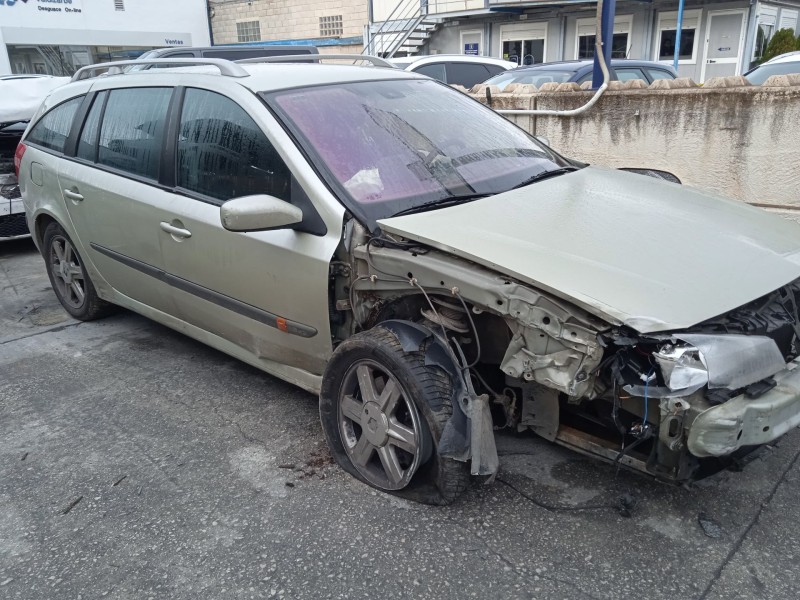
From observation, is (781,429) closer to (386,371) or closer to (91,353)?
(386,371)

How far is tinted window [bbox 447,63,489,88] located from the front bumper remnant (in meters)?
9.15

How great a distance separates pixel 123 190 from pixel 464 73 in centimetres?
778

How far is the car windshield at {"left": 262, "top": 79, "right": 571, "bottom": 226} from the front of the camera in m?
3.08

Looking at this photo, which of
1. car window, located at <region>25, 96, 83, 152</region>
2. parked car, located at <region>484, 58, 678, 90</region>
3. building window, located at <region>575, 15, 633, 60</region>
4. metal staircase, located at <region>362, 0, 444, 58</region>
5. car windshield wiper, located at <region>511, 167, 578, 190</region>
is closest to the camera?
car windshield wiper, located at <region>511, 167, 578, 190</region>

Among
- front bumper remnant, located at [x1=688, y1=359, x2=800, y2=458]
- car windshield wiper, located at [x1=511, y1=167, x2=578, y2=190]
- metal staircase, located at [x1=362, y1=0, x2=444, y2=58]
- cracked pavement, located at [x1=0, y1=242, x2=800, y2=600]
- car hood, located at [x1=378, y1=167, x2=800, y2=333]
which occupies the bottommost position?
cracked pavement, located at [x1=0, y1=242, x2=800, y2=600]

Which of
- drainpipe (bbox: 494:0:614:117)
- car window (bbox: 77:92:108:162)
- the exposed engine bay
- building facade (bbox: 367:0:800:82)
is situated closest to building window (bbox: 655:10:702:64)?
building facade (bbox: 367:0:800:82)

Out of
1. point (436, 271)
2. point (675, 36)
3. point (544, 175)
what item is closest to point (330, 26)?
point (675, 36)

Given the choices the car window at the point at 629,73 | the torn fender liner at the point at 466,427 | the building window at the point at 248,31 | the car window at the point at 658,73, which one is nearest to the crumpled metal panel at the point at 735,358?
the torn fender liner at the point at 466,427

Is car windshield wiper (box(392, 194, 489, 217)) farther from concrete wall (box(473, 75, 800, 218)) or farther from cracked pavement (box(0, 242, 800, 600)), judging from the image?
concrete wall (box(473, 75, 800, 218))

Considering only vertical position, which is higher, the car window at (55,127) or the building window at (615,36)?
the building window at (615,36)

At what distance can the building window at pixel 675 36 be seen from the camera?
20.9m

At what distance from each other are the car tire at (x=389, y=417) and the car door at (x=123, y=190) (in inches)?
58.2

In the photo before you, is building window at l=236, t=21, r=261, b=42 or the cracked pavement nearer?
the cracked pavement

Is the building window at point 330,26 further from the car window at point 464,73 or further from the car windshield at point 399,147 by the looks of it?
the car windshield at point 399,147
